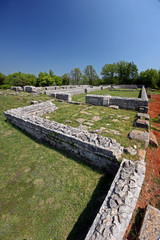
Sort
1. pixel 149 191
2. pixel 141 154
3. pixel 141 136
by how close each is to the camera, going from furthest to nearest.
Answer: pixel 141 136, pixel 141 154, pixel 149 191

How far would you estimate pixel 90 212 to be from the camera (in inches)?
101

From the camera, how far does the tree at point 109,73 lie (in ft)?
143

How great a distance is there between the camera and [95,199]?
110 inches

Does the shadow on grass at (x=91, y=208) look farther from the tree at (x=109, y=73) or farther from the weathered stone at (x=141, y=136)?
the tree at (x=109, y=73)

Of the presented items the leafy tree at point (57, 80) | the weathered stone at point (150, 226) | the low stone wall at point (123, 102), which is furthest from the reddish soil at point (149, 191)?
the leafy tree at point (57, 80)

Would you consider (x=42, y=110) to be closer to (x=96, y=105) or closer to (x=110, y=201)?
(x=96, y=105)

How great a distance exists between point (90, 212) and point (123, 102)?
8.89 meters

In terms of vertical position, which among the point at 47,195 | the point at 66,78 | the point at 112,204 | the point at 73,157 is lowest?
the point at 47,195

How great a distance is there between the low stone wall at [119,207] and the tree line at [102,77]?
37.4 meters

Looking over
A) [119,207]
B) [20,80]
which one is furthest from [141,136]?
[20,80]

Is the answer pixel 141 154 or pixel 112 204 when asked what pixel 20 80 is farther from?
pixel 112 204

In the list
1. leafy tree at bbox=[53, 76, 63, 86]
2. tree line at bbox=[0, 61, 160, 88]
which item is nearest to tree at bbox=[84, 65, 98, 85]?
tree line at bbox=[0, 61, 160, 88]

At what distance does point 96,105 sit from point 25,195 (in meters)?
9.50

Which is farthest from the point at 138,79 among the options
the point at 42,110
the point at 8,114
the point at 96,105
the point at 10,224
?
the point at 10,224
